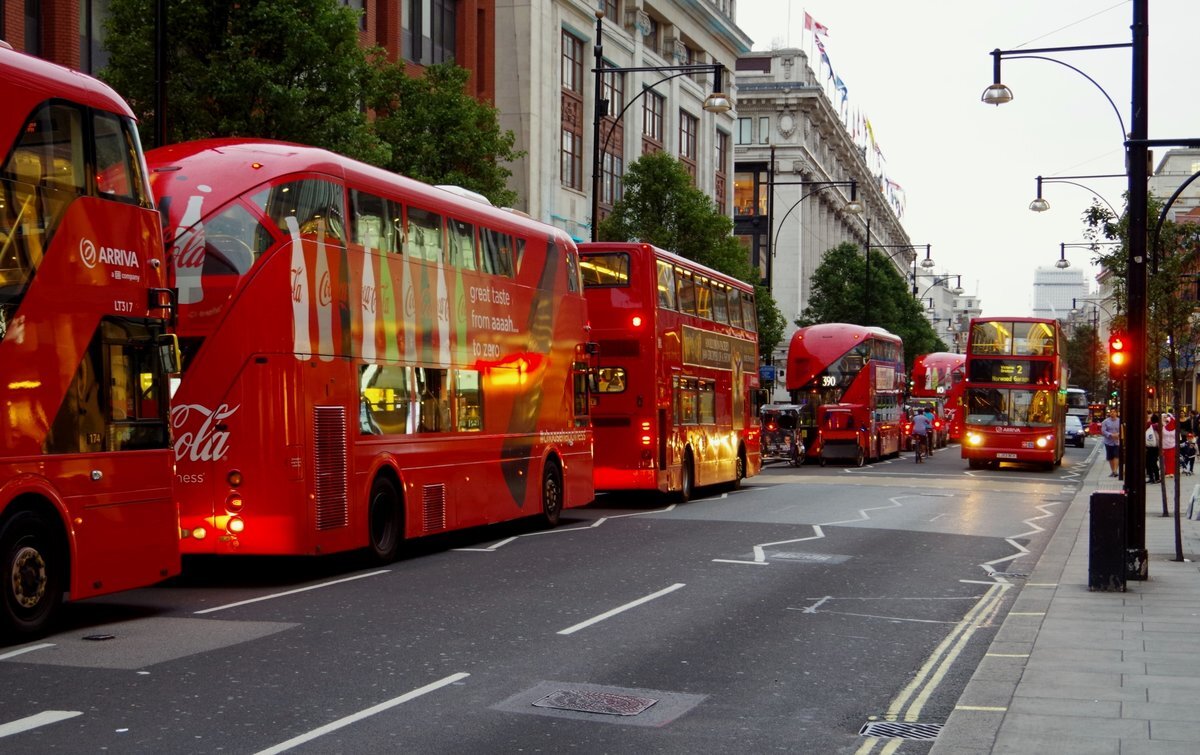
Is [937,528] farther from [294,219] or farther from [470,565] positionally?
[294,219]

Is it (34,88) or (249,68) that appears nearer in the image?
(34,88)

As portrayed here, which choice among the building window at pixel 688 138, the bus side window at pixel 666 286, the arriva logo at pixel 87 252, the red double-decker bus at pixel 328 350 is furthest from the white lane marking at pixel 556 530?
the building window at pixel 688 138

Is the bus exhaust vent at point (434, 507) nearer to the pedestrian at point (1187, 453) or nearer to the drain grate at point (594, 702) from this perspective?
the drain grate at point (594, 702)

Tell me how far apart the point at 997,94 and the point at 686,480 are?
937 centimetres

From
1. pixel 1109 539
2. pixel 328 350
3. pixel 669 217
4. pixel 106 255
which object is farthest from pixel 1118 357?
pixel 669 217

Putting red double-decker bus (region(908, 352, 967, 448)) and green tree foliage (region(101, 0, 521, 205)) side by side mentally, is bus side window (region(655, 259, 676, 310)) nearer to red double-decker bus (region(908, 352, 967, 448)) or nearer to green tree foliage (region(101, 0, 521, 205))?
green tree foliage (region(101, 0, 521, 205))

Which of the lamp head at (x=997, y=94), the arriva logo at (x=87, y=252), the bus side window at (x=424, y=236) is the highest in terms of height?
the lamp head at (x=997, y=94)

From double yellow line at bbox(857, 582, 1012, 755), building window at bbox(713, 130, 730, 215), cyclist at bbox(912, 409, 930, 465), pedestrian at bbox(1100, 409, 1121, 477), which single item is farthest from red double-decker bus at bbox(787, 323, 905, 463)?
double yellow line at bbox(857, 582, 1012, 755)

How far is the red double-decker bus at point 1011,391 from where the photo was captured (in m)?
43.2

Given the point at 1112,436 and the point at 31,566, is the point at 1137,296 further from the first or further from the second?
the point at 1112,436

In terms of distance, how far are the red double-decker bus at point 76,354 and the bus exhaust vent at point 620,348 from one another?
14.0 m

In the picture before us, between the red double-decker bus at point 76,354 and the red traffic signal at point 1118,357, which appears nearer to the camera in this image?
the red double-decker bus at point 76,354

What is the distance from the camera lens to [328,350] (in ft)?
49.4

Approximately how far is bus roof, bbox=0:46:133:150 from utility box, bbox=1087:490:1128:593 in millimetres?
9577
